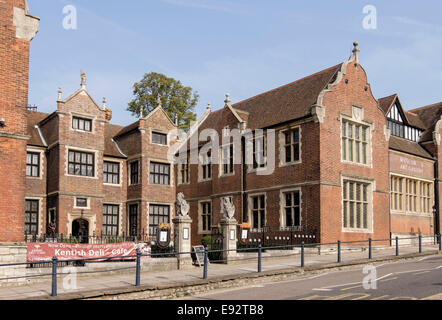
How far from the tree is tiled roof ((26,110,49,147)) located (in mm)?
12236

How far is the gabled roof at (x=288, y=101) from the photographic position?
85.4 feet

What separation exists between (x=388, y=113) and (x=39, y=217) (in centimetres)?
2169

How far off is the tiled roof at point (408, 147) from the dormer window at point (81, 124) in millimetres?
17906

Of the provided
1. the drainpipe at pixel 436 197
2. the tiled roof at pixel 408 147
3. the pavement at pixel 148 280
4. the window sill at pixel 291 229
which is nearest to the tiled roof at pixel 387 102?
the tiled roof at pixel 408 147

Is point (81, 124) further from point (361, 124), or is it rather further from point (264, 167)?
point (361, 124)

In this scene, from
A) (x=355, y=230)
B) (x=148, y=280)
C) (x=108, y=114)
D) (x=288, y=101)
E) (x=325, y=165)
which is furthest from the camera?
(x=108, y=114)

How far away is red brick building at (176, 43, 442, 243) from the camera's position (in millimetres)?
24750

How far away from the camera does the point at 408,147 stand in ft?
102

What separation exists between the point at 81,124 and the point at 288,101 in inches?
493

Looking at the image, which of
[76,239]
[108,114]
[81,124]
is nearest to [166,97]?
[108,114]

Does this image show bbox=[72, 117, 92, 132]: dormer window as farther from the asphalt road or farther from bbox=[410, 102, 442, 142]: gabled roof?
bbox=[410, 102, 442, 142]: gabled roof

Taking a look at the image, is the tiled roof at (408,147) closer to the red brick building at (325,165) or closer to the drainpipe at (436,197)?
the red brick building at (325,165)
